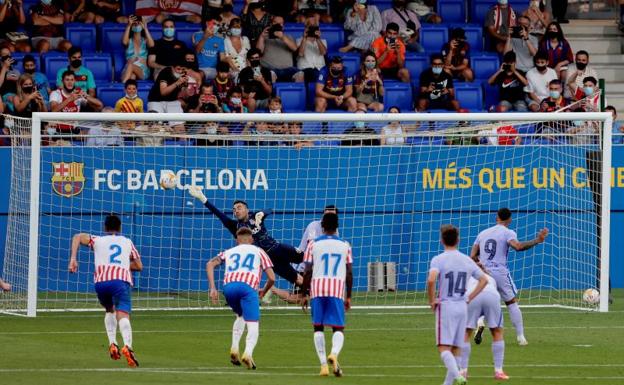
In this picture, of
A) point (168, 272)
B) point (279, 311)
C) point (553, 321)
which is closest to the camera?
point (553, 321)

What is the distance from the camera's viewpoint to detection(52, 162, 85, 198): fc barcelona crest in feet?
80.8

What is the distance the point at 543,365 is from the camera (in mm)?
16391

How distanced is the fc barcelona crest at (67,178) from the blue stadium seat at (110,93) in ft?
6.17

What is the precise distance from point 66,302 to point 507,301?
334 inches

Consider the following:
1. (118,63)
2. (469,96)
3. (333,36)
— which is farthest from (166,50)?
(469,96)

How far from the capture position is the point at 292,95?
2702 centimetres

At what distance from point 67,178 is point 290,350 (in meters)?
8.17

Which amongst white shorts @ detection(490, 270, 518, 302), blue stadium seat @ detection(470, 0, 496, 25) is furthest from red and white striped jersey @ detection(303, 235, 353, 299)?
blue stadium seat @ detection(470, 0, 496, 25)

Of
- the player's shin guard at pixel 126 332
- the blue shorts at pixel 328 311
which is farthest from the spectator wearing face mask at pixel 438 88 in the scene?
the player's shin guard at pixel 126 332

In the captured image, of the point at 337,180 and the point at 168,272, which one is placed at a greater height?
the point at 337,180

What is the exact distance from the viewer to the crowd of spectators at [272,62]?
25500 mm

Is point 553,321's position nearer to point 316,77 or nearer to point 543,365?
point 543,365

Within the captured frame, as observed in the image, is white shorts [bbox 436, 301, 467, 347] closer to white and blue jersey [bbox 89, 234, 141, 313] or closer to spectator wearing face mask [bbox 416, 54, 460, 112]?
white and blue jersey [bbox 89, 234, 141, 313]

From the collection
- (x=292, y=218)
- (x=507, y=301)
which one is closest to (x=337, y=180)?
(x=292, y=218)
